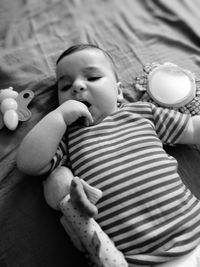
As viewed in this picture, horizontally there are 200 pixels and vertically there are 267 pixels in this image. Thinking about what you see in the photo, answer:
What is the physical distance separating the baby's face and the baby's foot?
267mm

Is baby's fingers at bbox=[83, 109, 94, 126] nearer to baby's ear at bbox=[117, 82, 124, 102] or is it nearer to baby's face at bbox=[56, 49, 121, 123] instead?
baby's face at bbox=[56, 49, 121, 123]

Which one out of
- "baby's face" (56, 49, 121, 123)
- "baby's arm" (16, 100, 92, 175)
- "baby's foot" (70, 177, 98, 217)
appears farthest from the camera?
"baby's face" (56, 49, 121, 123)

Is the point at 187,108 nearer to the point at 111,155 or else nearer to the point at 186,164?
the point at 186,164

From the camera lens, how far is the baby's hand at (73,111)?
863mm

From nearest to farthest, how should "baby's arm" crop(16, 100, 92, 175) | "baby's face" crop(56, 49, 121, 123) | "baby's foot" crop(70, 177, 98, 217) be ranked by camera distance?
"baby's foot" crop(70, 177, 98, 217)
"baby's arm" crop(16, 100, 92, 175)
"baby's face" crop(56, 49, 121, 123)

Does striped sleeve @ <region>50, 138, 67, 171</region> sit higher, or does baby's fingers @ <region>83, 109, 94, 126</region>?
baby's fingers @ <region>83, 109, 94, 126</region>

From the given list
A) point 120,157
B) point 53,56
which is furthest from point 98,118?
point 53,56

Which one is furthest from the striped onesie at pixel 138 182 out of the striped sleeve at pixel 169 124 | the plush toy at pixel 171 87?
the plush toy at pixel 171 87

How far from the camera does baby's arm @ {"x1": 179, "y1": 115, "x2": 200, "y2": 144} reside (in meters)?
0.91

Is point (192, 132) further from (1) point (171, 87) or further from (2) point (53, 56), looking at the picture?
(2) point (53, 56)

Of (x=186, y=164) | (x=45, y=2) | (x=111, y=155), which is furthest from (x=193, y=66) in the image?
(x=45, y=2)

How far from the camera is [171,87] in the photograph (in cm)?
103

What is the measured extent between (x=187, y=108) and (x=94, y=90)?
0.30 metres

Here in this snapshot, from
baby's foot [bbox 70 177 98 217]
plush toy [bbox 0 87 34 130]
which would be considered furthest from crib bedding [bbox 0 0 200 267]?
baby's foot [bbox 70 177 98 217]
